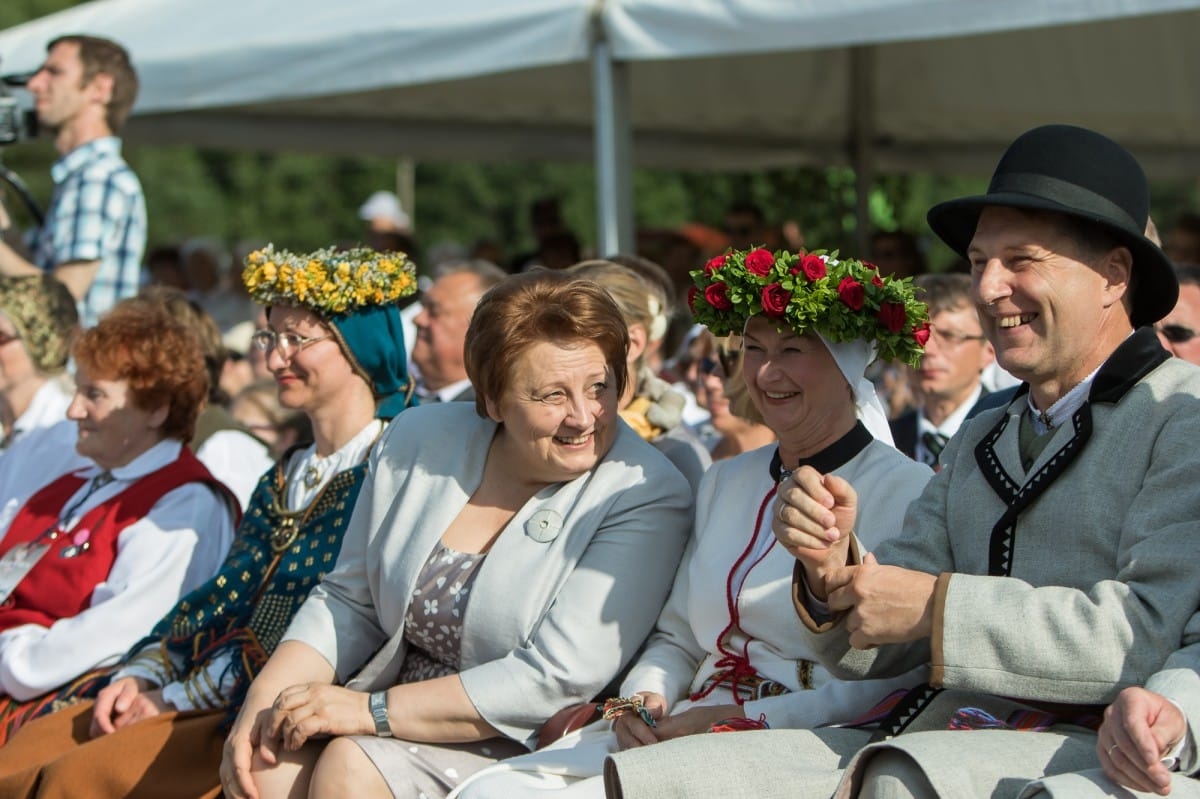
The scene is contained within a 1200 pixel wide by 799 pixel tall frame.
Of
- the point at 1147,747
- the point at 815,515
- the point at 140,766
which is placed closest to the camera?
the point at 1147,747

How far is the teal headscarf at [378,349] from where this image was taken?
15.6 ft

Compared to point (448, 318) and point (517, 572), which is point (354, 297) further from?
point (517, 572)

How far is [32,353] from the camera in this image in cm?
615

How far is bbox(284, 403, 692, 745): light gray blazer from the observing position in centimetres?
378

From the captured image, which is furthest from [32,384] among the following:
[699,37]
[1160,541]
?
[1160,541]

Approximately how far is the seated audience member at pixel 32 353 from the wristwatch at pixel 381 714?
276 centimetres

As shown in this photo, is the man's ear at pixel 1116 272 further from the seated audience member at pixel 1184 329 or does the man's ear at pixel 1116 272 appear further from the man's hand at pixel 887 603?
the seated audience member at pixel 1184 329

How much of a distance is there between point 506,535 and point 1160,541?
5.22 ft

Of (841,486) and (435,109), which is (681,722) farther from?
(435,109)

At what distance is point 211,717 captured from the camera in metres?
4.35

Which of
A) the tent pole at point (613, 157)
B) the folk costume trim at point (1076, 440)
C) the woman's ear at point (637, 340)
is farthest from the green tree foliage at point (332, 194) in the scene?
the folk costume trim at point (1076, 440)

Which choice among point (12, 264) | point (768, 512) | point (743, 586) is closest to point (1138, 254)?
point (768, 512)

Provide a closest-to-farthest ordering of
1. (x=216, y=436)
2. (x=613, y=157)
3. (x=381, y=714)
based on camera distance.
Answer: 1. (x=381, y=714)
2. (x=216, y=436)
3. (x=613, y=157)

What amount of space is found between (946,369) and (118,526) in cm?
276
